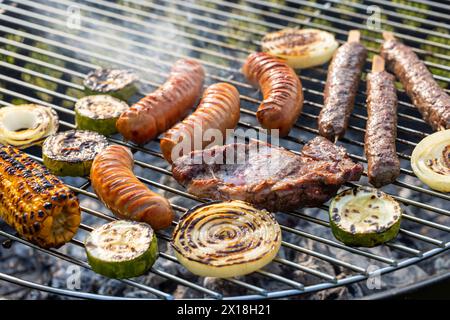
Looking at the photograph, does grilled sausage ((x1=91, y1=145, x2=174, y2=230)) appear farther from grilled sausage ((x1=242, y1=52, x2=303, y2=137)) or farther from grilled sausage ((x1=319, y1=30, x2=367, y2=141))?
grilled sausage ((x1=319, y1=30, x2=367, y2=141))

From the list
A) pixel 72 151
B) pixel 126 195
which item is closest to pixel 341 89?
pixel 126 195

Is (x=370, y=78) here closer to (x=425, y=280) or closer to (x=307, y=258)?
(x=307, y=258)

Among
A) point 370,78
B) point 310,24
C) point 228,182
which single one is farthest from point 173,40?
point 228,182

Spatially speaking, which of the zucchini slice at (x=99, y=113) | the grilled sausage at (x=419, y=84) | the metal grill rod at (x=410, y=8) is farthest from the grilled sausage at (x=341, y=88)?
the zucchini slice at (x=99, y=113)

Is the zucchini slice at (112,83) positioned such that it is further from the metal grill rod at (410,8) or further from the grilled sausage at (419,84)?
the metal grill rod at (410,8)

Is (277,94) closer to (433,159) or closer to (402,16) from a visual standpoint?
(433,159)
